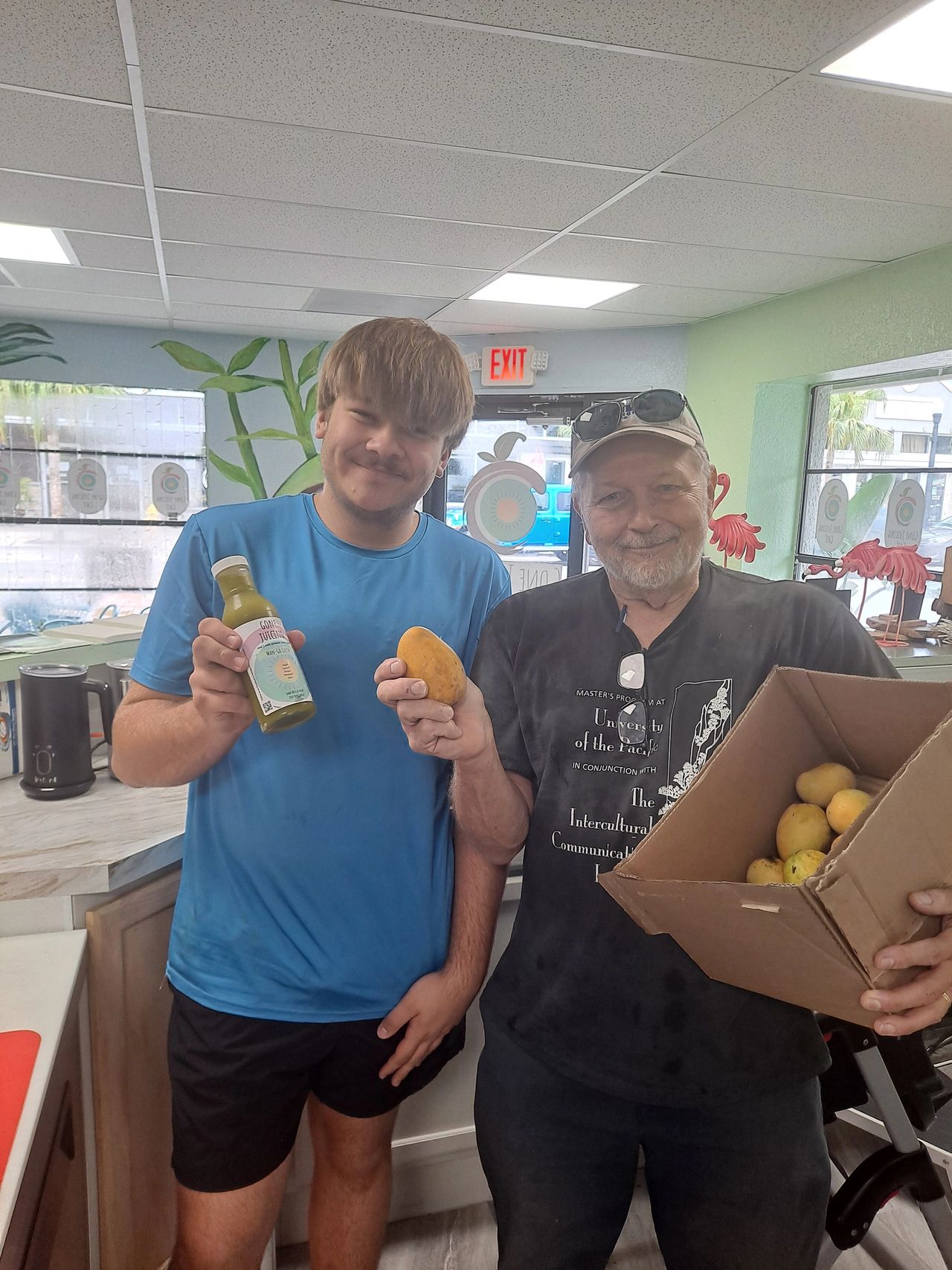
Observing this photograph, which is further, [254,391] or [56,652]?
[254,391]

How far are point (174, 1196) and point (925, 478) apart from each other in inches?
169

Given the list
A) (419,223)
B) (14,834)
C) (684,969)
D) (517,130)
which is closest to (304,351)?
(419,223)

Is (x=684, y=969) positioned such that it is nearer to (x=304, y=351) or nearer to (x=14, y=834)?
(x=14, y=834)

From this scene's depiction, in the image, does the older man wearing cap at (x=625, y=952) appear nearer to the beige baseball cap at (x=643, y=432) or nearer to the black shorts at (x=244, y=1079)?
the beige baseball cap at (x=643, y=432)

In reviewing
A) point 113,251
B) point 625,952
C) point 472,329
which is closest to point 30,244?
point 113,251

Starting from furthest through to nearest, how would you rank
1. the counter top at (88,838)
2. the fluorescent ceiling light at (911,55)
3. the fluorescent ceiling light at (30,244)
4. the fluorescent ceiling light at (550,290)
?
the fluorescent ceiling light at (550,290) → the fluorescent ceiling light at (30,244) → the fluorescent ceiling light at (911,55) → the counter top at (88,838)

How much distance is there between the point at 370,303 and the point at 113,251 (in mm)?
1370

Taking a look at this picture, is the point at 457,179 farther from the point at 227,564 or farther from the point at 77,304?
the point at 77,304

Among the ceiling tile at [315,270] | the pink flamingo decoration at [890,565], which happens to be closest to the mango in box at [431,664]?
the pink flamingo decoration at [890,565]

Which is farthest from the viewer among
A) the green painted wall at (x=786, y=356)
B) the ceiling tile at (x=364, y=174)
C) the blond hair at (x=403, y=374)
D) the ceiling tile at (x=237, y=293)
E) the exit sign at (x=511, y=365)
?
the exit sign at (x=511, y=365)

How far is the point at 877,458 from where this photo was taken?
4535mm

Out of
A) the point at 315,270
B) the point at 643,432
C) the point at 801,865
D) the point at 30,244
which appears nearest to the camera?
the point at 801,865

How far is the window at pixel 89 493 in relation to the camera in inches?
228

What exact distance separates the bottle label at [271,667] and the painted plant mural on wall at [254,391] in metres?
5.08
